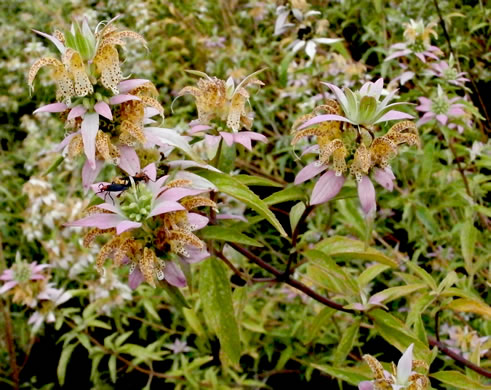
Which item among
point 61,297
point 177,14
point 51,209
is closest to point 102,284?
point 61,297

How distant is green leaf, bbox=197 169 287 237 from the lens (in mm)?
623

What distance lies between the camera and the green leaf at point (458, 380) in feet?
2.45

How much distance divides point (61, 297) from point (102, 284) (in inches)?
5.5

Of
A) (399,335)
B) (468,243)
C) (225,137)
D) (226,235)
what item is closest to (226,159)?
(225,137)

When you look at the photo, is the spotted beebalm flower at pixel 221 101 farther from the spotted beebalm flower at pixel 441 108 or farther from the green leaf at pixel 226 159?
the spotted beebalm flower at pixel 441 108

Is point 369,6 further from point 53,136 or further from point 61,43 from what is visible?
point 61,43

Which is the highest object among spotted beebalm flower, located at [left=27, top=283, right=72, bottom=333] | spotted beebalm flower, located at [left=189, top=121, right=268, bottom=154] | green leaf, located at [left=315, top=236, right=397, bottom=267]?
spotted beebalm flower, located at [left=189, top=121, right=268, bottom=154]

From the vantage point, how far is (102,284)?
1561mm

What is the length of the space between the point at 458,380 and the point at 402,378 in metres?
0.16

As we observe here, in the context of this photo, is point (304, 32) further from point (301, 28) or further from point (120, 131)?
point (120, 131)

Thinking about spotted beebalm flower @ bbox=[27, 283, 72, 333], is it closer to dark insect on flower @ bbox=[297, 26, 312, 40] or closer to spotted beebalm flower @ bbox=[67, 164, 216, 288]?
spotted beebalm flower @ bbox=[67, 164, 216, 288]

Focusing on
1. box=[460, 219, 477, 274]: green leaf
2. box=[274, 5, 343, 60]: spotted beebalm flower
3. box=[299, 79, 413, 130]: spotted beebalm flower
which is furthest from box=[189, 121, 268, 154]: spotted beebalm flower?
box=[274, 5, 343, 60]: spotted beebalm flower

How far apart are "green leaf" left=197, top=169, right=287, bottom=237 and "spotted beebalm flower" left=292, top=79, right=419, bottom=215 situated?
0.09m

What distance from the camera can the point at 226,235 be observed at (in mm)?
669
